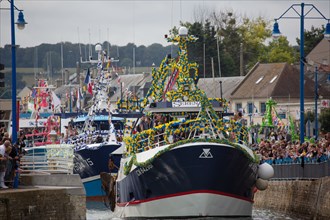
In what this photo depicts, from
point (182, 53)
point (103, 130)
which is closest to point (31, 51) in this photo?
point (103, 130)

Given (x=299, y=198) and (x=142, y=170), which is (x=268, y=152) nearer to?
(x=299, y=198)

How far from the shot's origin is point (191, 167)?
33.5 metres

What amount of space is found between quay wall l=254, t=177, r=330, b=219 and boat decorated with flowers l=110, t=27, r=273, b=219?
161 cm

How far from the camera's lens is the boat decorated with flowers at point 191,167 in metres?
33.6

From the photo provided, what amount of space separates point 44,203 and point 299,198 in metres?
11.2

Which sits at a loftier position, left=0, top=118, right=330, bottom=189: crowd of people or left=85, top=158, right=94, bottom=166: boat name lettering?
left=0, top=118, right=330, bottom=189: crowd of people

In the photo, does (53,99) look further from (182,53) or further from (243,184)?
(243,184)

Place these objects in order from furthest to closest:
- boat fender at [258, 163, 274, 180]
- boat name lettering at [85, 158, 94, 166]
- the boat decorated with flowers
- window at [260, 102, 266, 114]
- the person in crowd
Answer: window at [260, 102, 266, 114] → boat name lettering at [85, 158, 94, 166] → the person in crowd → boat fender at [258, 163, 274, 180] → the boat decorated with flowers

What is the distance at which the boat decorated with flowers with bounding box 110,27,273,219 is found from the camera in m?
33.6

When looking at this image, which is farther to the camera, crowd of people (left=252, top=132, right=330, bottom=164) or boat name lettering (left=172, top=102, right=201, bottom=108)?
crowd of people (left=252, top=132, right=330, bottom=164)

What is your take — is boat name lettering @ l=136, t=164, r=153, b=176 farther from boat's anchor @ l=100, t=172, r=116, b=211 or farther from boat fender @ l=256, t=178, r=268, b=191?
boat's anchor @ l=100, t=172, r=116, b=211

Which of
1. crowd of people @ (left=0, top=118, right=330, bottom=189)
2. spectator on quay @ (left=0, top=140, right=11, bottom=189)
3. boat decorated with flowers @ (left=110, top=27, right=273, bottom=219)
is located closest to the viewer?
spectator on quay @ (left=0, top=140, right=11, bottom=189)

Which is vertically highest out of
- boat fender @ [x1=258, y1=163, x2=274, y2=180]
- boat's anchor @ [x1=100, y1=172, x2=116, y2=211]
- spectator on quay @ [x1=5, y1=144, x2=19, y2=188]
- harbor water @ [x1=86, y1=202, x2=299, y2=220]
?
spectator on quay @ [x1=5, y1=144, x2=19, y2=188]

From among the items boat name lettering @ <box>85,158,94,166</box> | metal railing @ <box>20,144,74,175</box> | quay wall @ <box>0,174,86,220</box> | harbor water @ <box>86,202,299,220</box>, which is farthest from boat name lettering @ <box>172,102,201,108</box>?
boat name lettering @ <box>85,158,94,166</box>
